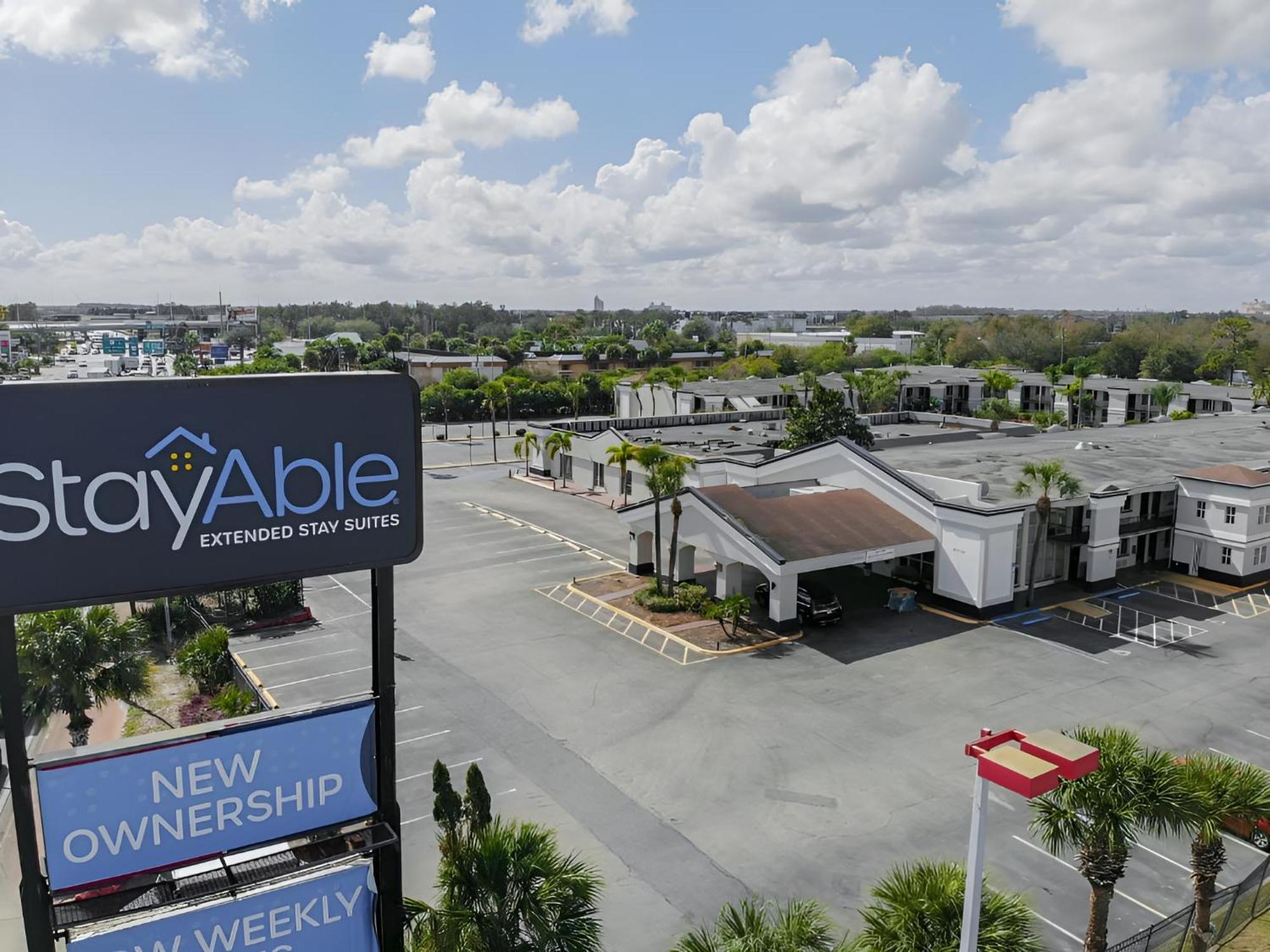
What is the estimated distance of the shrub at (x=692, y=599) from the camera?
38.2 m

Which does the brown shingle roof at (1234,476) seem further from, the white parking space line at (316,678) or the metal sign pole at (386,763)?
the metal sign pole at (386,763)

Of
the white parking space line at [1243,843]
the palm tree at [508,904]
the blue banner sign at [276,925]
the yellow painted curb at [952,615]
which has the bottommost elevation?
the white parking space line at [1243,843]

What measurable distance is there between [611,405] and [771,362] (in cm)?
3096

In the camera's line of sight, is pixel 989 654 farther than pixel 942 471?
No

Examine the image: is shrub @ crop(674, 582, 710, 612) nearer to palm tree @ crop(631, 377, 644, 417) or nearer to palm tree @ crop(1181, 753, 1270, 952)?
palm tree @ crop(1181, 753, 1270, 952)

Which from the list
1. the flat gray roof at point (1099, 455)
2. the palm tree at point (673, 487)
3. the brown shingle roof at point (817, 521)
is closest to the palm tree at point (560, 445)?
the flat gray roof at point (1099, 455)

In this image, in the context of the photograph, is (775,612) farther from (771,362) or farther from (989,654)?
(771,362)

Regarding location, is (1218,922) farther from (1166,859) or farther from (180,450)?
(180,450)

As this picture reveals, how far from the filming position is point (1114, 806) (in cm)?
1432

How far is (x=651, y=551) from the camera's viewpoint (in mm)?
43719

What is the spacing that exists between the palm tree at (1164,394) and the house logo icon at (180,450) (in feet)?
337

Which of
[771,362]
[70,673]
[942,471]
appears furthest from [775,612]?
[771,362]

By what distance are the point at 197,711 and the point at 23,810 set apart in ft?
70.8

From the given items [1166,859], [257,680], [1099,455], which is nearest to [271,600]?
[257,680]
